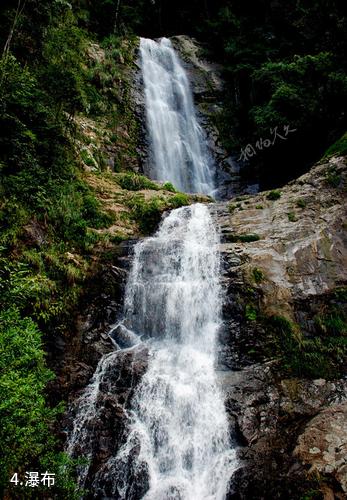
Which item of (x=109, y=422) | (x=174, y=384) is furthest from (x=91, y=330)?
(x=174, y=384)

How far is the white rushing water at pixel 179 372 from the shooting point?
692 cm

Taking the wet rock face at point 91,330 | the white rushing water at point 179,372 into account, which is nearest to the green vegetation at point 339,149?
the white rushing water at point 179,372

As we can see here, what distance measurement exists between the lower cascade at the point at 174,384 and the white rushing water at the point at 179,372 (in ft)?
0.06

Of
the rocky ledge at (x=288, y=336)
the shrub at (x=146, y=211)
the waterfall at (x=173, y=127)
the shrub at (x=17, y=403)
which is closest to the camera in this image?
the shrub at (x=17, y=403)

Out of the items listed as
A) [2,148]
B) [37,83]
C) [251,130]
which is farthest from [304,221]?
[251,130]

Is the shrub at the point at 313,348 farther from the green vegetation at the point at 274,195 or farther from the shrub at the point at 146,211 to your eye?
the shrub at the point at 146,211

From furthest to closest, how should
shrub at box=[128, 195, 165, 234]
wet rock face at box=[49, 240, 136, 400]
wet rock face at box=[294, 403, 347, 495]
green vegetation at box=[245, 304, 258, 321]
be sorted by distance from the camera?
shrub at box=[128, 195, 165, 234] → green vegetation at box=[245, 304, 258, 321] → wet rock face at box=[49, 240, 136, 400] → wet rock face at box=[294, 403, 347, 495]

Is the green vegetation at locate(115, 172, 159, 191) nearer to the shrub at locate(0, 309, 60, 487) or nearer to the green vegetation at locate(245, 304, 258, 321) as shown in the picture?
the green vegetation at locate(245, 304, 258, 321)

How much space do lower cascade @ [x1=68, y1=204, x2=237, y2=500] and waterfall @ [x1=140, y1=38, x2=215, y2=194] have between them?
8.05m

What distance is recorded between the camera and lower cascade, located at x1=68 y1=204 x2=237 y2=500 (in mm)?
6875

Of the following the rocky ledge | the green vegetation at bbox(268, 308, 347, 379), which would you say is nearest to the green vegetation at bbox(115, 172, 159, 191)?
the rocky ledge

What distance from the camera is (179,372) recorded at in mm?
8469

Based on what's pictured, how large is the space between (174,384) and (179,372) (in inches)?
14.7

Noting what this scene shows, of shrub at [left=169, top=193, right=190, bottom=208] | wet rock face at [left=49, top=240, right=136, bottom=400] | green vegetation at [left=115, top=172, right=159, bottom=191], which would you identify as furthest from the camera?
green vegetation at [left=115, top=172, right=159, bottom=191]
